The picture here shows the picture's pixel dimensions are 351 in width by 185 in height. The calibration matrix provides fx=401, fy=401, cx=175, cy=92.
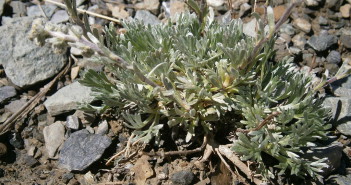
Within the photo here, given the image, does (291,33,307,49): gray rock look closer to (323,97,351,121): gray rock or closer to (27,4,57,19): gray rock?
(323,97,351,121): gray rock

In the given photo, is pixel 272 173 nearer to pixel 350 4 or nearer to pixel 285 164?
pixel 285 164

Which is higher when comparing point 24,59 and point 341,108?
point 24,59

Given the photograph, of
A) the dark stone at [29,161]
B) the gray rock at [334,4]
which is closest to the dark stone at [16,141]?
the dark stone at [29,161]

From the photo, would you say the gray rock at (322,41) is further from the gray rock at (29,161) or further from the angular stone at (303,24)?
the gray rock at (29,161)

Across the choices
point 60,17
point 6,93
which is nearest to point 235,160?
point 6,93

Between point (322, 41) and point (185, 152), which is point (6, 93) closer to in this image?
point (185, 152)
